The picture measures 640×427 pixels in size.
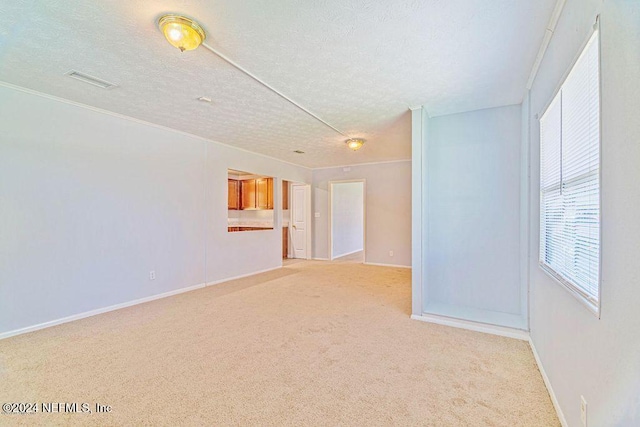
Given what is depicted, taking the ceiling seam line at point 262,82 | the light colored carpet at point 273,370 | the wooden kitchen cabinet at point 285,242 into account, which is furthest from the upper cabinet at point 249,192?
the light colored carpet at point 273,370

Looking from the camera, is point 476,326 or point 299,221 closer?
point 476,326

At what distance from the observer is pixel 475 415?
1.72 meters

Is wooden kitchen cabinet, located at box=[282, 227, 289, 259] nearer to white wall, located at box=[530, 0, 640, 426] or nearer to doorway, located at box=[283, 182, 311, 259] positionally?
doorway, located at box=[283, 182, 311, 259]

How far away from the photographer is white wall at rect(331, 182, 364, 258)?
311 inches

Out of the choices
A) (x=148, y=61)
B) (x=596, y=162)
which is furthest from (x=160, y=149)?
(x=596, y=162)

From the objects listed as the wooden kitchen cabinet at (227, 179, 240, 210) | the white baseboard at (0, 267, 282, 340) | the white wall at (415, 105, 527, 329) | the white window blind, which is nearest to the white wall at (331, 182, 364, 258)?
the wooden kitchen cabinet at (227, 179, 240, 210)

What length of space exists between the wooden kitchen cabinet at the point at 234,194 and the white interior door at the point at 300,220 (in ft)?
4.87

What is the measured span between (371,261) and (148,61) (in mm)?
5675

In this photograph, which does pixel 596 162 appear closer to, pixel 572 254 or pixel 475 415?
pixel 572 254

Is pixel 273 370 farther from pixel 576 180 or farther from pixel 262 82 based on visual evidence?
pixel 262 82

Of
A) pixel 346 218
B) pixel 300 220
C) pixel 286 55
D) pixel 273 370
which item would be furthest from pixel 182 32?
pixel 346 218

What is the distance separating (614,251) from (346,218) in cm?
764

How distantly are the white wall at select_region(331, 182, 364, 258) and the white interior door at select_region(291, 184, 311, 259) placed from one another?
2.24 feet

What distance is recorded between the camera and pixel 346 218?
8711mm
